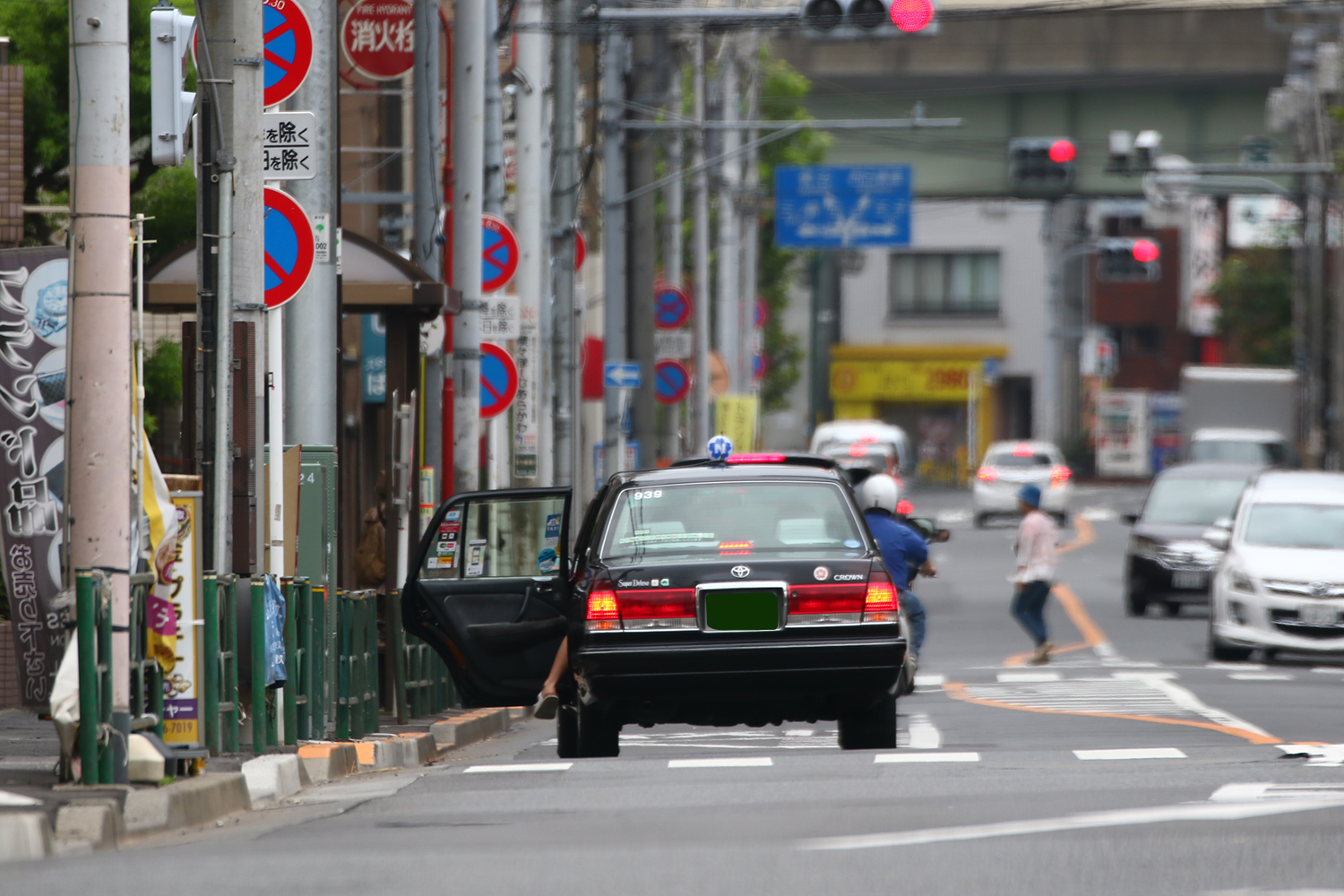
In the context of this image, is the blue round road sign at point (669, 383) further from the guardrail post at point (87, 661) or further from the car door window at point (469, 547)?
the guardrail post at point (87, 661)

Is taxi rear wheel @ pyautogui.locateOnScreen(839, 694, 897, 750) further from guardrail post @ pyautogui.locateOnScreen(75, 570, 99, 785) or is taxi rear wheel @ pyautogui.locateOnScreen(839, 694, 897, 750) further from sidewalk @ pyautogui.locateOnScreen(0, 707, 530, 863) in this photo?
guardrail post @ pyautogui.locateOnScreen(75, 570, 99, 785)

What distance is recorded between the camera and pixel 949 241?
7769 cm

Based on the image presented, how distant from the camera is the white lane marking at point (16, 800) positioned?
862cm

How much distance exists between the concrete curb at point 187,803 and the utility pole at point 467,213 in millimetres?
7982

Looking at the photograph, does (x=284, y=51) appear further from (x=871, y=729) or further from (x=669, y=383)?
(x=669, y=383)

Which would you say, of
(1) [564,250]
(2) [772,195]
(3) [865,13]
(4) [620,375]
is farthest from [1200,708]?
(2) [772,195]

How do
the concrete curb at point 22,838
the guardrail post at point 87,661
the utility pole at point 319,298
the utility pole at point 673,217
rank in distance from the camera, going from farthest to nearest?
1. the utility pole at point 673,217
2. the utility pole at point 319,298
3. the guardrail post at point 87,661
4. the concrete curb at point 22,838

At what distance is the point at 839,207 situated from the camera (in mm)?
42625

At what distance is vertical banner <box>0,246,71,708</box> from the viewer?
1223cm

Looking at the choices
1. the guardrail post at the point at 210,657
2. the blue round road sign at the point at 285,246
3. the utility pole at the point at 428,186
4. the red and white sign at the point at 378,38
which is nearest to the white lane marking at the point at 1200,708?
the utility pole at the point at 428,186

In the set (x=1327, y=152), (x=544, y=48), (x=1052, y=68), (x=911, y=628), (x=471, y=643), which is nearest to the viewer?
(x=471, y=643)

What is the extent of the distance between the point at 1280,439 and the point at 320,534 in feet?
127

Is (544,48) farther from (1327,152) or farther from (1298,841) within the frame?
(1327,152)

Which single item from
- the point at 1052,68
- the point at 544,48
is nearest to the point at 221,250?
the point at 544,48
